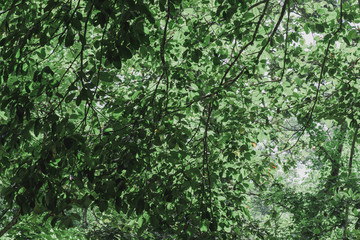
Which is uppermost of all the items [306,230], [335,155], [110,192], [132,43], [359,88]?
[335,155]

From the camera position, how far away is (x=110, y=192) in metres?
2.21

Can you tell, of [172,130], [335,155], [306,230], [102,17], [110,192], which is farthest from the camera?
[335,155]

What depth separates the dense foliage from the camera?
2.25m

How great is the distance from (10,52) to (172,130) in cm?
133

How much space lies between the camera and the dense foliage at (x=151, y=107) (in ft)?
7.39

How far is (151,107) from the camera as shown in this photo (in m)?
3.28

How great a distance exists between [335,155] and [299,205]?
5.46 ft

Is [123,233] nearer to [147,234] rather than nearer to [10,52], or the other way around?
[147,234]

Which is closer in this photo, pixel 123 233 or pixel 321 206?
pixel 123 233

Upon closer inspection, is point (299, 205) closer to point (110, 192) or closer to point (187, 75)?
point (187, 75)

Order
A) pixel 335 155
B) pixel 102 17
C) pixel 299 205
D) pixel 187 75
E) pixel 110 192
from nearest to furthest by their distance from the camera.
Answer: pixel 102 17, pixel 110 192, pixel 187 75, pixel 299 205, pixel 335 155

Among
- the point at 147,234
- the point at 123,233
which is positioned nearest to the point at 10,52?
the point at 123,233

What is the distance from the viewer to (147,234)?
4910 millimetres

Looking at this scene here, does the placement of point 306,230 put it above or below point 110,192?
above
